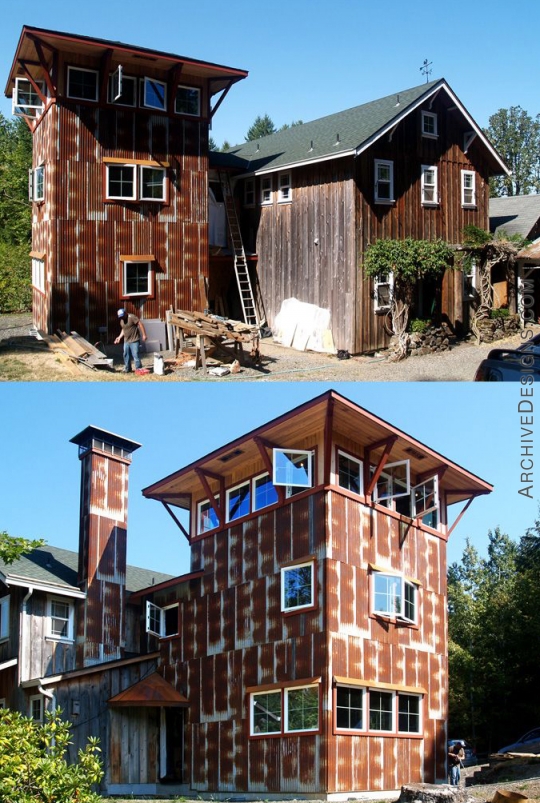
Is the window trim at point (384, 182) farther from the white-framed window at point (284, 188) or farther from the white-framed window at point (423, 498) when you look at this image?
the white-framed window at point (423, 498)

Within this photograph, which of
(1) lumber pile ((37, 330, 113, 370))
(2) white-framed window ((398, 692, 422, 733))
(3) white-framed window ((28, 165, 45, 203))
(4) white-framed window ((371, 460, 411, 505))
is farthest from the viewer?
(3) white-framed window ((28, 165, 45, 203))

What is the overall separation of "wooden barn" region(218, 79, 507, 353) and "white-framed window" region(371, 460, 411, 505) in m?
7.22

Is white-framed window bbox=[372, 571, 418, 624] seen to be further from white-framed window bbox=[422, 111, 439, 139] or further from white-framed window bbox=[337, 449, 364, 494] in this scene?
white-framed window bbox=[422, 111, 439, 139]

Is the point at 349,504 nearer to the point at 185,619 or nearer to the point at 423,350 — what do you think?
the point at 185,619

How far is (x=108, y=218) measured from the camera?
2519 centimetres

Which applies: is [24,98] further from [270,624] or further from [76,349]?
[270,624]

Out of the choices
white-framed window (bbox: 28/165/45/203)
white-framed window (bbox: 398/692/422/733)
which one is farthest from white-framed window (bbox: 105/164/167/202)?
white-framed window (bbox: 398/692/422/733)

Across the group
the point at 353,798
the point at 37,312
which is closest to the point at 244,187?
the point at 37,312

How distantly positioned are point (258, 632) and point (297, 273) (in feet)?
47.0

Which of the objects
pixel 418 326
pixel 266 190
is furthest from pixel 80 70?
pixel 418 326

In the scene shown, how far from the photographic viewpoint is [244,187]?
3147cm

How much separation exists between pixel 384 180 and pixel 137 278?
8359mm

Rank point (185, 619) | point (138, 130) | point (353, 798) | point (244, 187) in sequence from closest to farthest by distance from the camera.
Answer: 1. point (353, 798)
2. point (185, 619)
3. point (138, 130)
4. point (244, 187)

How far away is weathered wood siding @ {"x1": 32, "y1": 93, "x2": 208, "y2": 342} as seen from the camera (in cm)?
2448
